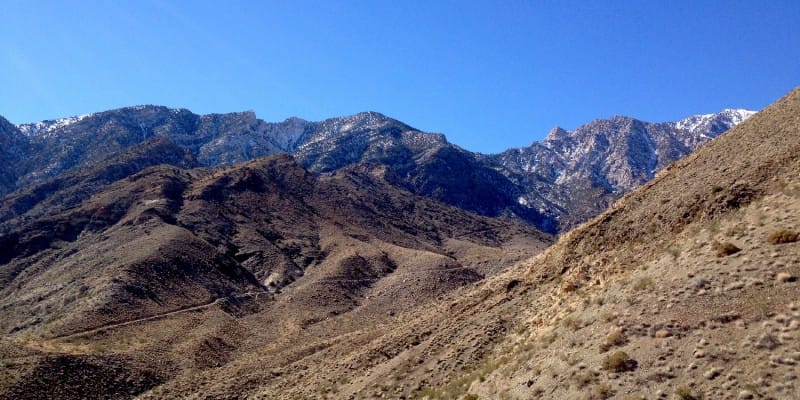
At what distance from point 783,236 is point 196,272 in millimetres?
73182

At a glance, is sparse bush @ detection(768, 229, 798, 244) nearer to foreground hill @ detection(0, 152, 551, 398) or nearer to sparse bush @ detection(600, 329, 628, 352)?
sparse bush @ detection(600, 329, 628, 352)

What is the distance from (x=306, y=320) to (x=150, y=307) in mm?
17346

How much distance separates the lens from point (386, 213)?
498 ft

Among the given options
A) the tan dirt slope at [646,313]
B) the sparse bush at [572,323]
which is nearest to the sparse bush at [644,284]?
the tan dirt slope at [646,313]

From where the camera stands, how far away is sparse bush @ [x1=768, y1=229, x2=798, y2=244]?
17.4 meters

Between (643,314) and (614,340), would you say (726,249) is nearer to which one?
(643,314)

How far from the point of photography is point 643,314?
57.9 feet

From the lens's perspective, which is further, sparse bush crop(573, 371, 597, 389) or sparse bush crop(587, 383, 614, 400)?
sparse bush crop(573, 371, 597, 389)

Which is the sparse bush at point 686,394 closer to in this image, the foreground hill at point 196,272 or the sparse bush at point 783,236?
the sparse bush at point 783,236

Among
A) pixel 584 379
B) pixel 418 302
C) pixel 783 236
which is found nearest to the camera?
pixel 584 379

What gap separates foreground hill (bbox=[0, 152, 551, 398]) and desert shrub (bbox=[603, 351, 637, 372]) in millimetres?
33132

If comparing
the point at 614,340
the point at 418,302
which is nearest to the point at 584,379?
the point at 614,340

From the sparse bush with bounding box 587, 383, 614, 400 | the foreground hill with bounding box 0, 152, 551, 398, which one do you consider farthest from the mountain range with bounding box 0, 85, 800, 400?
the foreground hill with bounding box 0, 152, 551, 398

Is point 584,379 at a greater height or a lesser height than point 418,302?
greater
